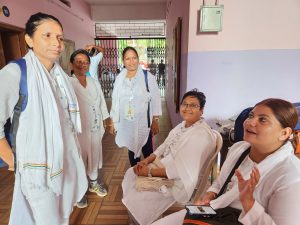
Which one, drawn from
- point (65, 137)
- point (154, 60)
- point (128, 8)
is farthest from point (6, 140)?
point (154, 60)

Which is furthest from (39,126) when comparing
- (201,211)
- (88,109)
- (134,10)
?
(134,10)

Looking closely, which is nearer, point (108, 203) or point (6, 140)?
point (6, 140)

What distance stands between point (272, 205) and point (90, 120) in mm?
1509

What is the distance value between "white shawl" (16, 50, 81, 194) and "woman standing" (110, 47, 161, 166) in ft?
2.98

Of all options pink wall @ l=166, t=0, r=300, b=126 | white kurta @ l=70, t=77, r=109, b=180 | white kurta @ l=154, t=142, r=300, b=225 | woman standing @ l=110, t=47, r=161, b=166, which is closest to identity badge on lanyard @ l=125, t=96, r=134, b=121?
woman standing @ l=110, t=47, r=161, b=166

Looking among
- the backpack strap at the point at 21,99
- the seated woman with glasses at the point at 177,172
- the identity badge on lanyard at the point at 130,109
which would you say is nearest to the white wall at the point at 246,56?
the identity badge on lanyard at the point at 130,109

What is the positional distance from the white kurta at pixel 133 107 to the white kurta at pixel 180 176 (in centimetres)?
77

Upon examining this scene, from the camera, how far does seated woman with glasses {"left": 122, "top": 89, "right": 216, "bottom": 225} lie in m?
1.25

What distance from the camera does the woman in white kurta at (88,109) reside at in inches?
71.6

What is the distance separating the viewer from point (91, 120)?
1.89m

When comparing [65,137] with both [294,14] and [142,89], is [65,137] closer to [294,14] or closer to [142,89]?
[142,89]

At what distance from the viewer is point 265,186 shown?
86 centimetres

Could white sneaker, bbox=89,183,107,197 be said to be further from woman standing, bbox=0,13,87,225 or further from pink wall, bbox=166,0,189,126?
pink wall, bbox=166,0,189,126

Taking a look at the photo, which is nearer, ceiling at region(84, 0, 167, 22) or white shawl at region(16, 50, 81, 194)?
white shawl at region(16, 50, 81, 194)
